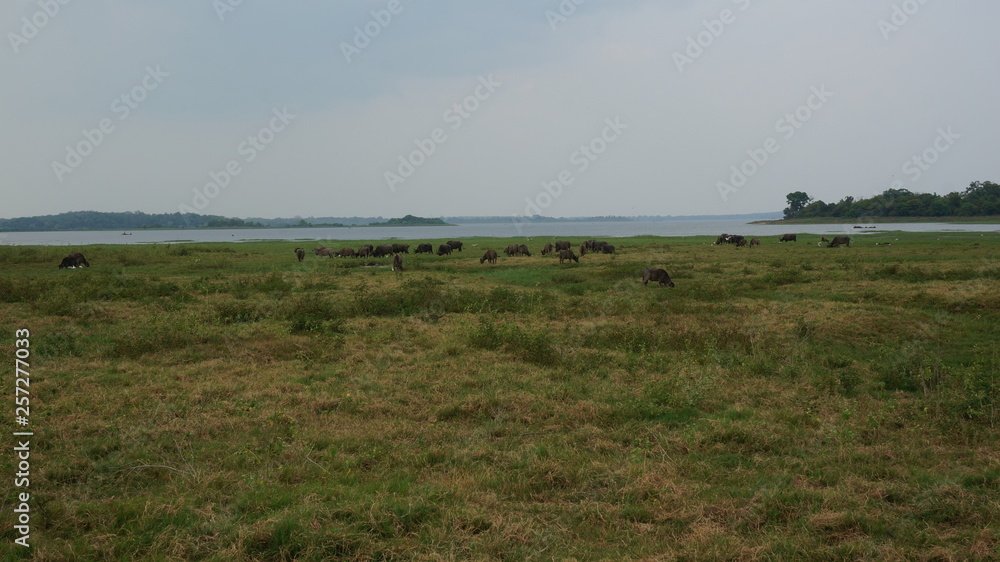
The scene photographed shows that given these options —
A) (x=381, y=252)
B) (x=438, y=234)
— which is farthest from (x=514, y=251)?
(x=438, y=234)

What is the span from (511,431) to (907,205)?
136616 millimetres

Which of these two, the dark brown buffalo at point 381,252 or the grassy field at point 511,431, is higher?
the dark brown buffalo at point 381,252

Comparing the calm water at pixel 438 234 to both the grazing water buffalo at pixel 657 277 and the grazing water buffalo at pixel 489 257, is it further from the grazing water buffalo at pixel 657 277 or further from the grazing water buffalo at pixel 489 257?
the grazing water buffalo at pixel 657 277

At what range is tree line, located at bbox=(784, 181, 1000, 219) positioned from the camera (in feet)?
331

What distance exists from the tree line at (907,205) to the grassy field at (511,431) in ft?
368

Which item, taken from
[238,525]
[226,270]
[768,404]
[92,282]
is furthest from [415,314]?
[226,270]

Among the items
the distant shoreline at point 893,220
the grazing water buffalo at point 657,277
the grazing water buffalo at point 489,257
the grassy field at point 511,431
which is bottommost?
the grassy field at point 511,431

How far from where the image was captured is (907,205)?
380ft

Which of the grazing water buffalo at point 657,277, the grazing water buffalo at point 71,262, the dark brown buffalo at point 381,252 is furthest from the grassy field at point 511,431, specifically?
the dark brown buffalo at point 381,252

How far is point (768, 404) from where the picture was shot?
816 cm

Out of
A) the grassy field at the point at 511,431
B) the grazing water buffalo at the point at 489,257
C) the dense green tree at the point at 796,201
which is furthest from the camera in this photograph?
the dense green tree at the point at 796,201

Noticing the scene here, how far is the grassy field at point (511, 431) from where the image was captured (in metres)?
4.80

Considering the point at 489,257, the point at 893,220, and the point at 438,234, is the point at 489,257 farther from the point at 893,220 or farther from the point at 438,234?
the point at 893,220

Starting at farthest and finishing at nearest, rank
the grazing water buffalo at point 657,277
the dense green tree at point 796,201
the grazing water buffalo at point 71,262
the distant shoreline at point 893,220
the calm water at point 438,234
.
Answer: the dense green tree at point 796,201, the distant shoreline at point 893,220, the calm water at point 438,234, the grazing water buffalo at point 71,262, the grazing water buffalo at point 657,277
